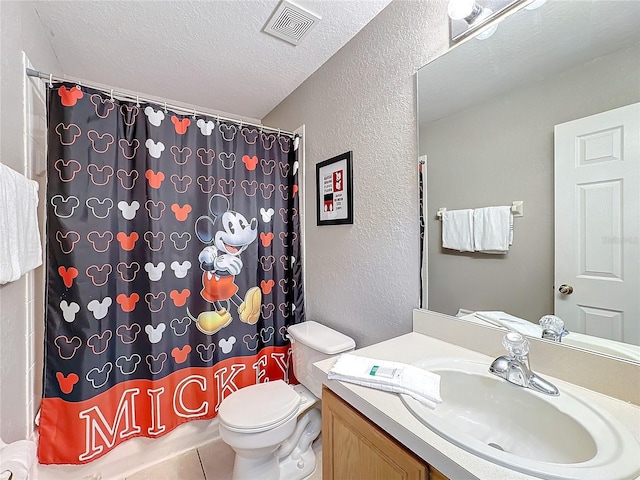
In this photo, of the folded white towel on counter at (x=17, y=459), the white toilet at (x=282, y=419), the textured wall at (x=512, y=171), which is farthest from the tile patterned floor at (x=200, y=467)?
the textured wall at (x=512, y=171)

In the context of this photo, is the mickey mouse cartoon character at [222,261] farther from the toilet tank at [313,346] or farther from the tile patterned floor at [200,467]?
the tile patterned floor at [200,467]

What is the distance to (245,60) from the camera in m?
1.66

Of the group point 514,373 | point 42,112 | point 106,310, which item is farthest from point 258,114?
point 514,373

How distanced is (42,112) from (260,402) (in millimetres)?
1798

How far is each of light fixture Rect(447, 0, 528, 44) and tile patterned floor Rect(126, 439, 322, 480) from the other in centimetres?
211

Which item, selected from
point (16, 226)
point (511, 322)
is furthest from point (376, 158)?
point (16, 226)

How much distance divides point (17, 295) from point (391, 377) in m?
1.44

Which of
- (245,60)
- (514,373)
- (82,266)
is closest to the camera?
(514,373)

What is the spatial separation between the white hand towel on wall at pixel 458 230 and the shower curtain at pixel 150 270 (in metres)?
1.10

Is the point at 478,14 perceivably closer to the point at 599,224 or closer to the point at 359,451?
the point at 599,224

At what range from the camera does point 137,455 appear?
150 cm

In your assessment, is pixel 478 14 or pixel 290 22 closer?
pixel 478 14

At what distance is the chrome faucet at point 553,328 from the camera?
831 millimetres

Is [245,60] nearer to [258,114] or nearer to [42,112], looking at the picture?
[258,114]
